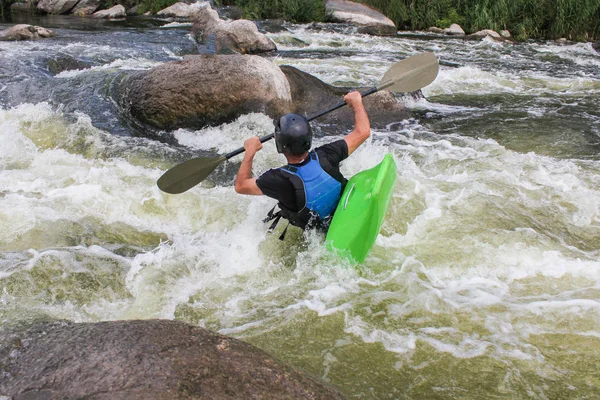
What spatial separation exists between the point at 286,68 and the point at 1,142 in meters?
3.26

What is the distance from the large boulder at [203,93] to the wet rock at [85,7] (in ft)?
42.5

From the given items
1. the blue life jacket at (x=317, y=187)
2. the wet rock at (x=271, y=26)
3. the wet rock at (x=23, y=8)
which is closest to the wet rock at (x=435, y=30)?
the wet rock at (x=271, y=26)

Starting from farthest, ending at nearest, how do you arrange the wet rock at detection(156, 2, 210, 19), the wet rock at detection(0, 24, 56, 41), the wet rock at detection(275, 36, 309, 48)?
the wet rock at detection(156, 2, 210, 19) < the wet rock at detection(275, 36, 309, 48) < the wet rock at detection(0, 24, 56, 41)

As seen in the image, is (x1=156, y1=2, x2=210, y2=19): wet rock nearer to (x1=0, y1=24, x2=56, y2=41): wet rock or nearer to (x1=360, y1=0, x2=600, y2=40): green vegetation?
(x1=360, y1=0, x2=600, y2=40): green vegetation

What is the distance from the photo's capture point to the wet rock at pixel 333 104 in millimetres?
6168

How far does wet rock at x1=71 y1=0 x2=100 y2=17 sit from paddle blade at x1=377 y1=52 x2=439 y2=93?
15.2 meters

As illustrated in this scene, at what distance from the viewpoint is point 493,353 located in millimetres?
2514

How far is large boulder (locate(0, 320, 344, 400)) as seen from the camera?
1.62 meters

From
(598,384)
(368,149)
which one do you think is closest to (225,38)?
(368,149)

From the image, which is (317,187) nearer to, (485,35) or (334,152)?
(334,152)

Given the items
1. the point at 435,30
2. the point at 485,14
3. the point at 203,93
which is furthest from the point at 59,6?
the point at 203,93

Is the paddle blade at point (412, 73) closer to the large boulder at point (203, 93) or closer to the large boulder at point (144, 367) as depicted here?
the large boulder at point (203, 93)

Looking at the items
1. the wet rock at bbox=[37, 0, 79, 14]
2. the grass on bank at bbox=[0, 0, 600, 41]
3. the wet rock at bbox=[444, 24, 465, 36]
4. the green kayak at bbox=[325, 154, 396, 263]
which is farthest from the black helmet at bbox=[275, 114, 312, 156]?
the wet rock at bbox=[37, 0, 79, 14]

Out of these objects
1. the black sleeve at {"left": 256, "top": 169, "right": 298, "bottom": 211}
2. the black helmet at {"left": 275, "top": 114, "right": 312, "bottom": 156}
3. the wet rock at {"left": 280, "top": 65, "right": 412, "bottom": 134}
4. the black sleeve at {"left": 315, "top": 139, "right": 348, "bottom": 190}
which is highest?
the black helmet at {"left": 275, "top": 114, "right": 312, "bottom": 156}
